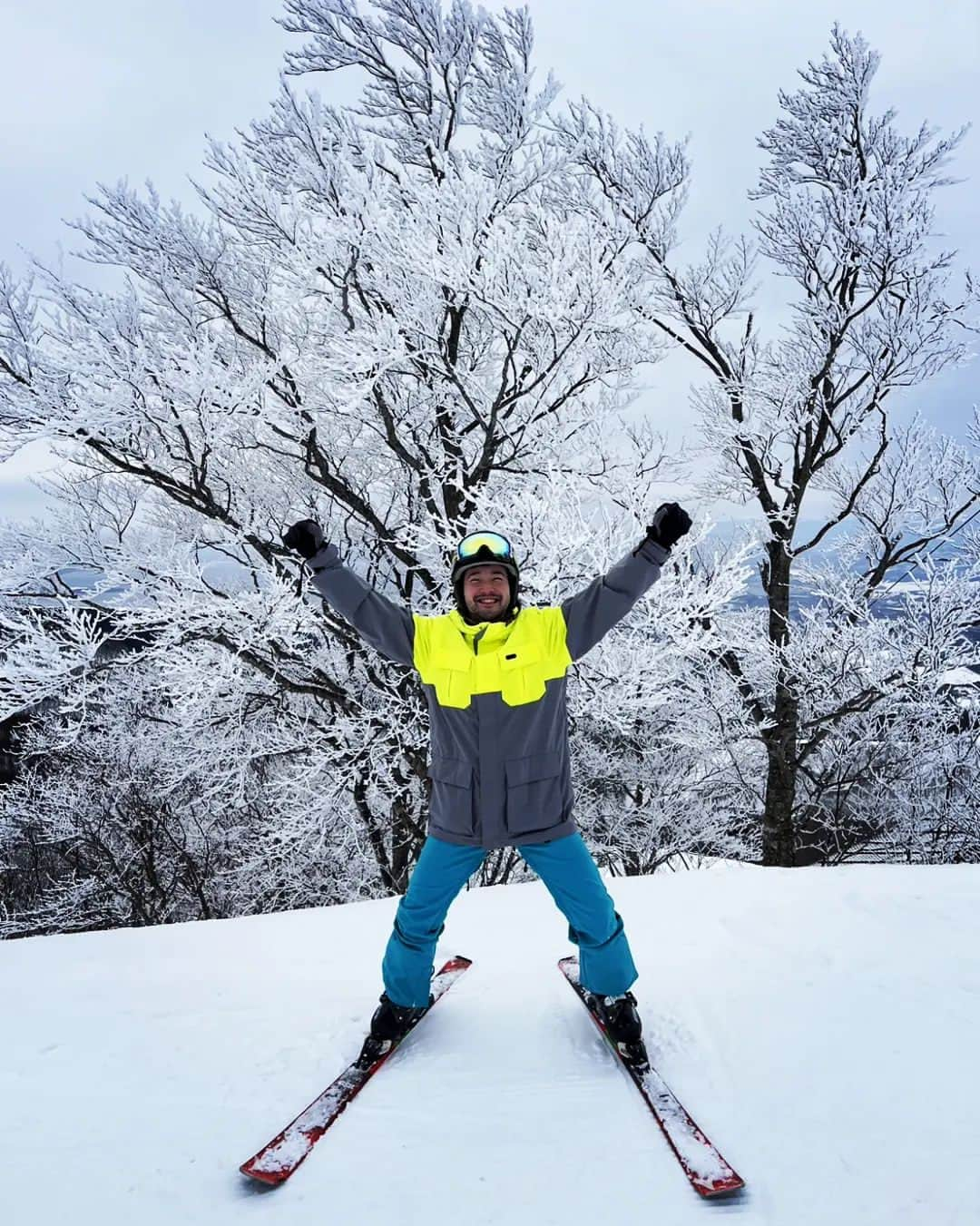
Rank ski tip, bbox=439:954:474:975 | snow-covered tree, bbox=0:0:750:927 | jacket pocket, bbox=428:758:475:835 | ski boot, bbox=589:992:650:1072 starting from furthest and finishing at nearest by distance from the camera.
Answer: snow-covered tree, bbox=0:0:750:927
ski tip, bbox=439:954:474:975
jacket pocket, bbox=428:758:475:835
ski boot, bbox=589:992:650:1072

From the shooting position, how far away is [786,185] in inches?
290

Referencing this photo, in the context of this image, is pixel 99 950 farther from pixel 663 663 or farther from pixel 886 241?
pixel 886 241

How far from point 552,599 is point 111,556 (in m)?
4.31

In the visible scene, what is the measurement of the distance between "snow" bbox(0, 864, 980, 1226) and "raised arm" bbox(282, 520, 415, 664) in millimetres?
1325

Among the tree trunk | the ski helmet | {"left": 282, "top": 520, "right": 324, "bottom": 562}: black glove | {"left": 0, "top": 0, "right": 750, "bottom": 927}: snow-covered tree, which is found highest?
{"left": 0, "top": 0, "right": 750, "bottom": 927}: snow-covered tree

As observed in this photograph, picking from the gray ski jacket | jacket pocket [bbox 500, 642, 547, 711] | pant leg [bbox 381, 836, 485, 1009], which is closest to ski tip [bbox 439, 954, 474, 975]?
pant leg [bbox 381, 836, 485, 1009]

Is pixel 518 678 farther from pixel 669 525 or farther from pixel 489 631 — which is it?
pixel 669 525

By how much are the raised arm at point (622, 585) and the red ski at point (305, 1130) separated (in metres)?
1.43

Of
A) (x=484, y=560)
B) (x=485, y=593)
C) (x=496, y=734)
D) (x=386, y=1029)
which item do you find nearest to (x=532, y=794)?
(x=496, y=734)

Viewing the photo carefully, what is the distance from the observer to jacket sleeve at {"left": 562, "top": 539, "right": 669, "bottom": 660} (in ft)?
6.61

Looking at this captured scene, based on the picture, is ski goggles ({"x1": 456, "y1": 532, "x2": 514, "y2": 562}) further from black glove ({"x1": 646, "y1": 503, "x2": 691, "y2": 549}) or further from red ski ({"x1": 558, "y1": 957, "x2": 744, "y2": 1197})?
red ski ({"x1": 558, "y1": 957, "x2": 744, "y2": 1197})

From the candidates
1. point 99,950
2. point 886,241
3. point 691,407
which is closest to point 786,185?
point 886,241

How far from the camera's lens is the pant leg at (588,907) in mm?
2051

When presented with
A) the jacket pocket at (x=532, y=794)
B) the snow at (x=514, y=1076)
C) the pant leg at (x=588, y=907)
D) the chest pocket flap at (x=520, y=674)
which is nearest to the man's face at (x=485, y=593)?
the chest pocket flap at (x=520, y=674)
